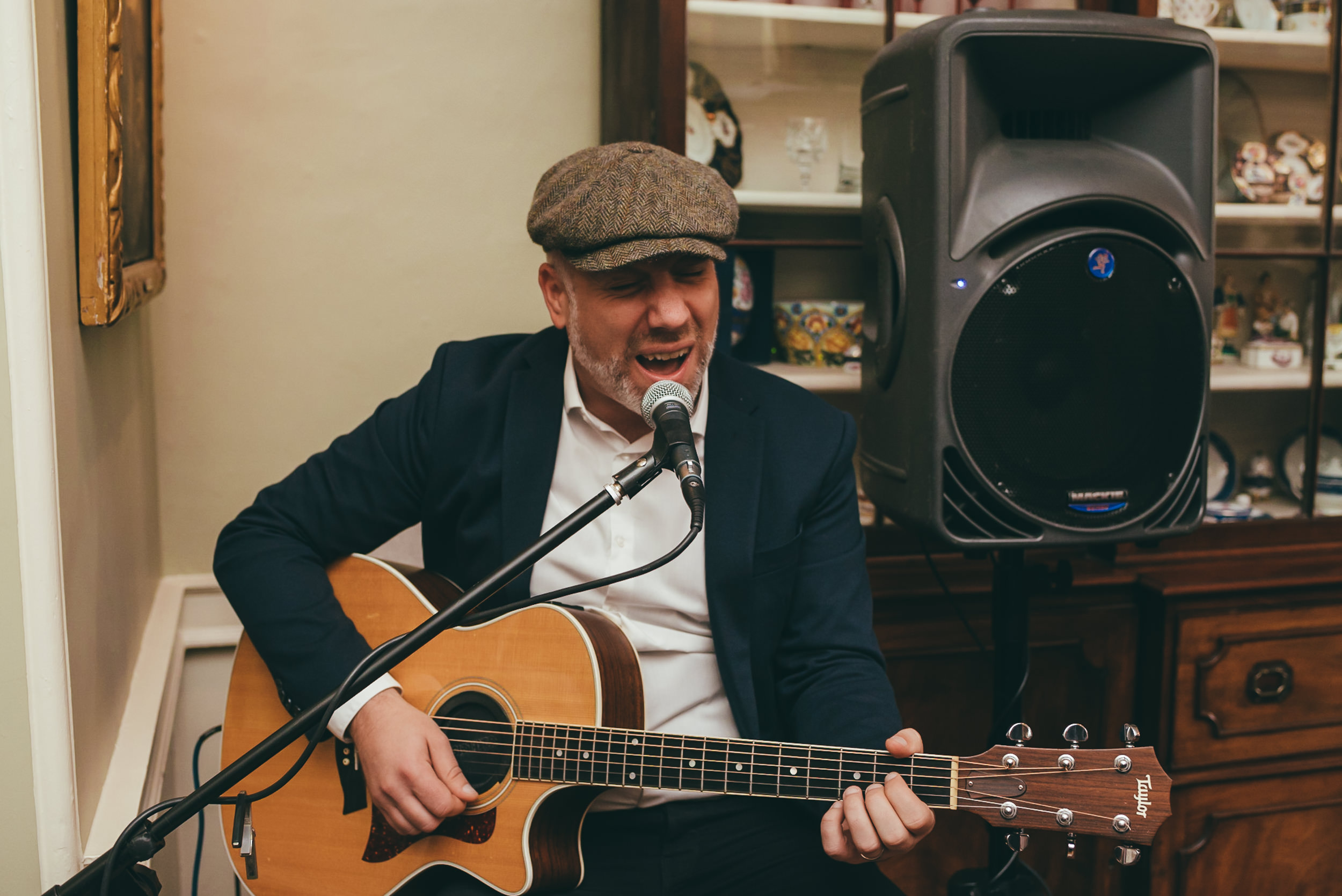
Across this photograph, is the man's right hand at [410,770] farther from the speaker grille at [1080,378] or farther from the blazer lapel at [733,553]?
the speaker grille at [1080,378]

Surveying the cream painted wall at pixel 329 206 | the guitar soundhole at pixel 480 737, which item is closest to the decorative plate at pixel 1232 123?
the cream painted wall at pixel 329 206

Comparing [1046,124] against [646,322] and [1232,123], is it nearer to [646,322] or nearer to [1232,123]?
[646,322]

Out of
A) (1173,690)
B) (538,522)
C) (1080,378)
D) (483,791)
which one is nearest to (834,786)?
(483,791)

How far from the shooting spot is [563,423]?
4.45 ft

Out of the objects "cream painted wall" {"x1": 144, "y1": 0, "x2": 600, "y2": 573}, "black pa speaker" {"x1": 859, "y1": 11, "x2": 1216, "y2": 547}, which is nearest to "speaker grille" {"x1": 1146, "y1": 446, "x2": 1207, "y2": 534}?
"black pa speaker" {"x1": 859, "y1": 11, "x2": 1216, "y2": 547}

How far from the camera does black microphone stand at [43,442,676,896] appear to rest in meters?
0.77

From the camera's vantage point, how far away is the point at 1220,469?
1.95 metres

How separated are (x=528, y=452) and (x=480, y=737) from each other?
1.23 ft

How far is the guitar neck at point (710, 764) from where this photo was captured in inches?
39.8

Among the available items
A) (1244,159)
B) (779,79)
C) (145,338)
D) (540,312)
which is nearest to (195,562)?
(145,338)

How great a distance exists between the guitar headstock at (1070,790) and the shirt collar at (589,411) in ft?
1.81

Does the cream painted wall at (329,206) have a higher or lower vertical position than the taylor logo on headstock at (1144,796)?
higher

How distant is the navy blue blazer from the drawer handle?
0.83 metres

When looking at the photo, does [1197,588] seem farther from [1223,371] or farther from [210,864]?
[210,864]
